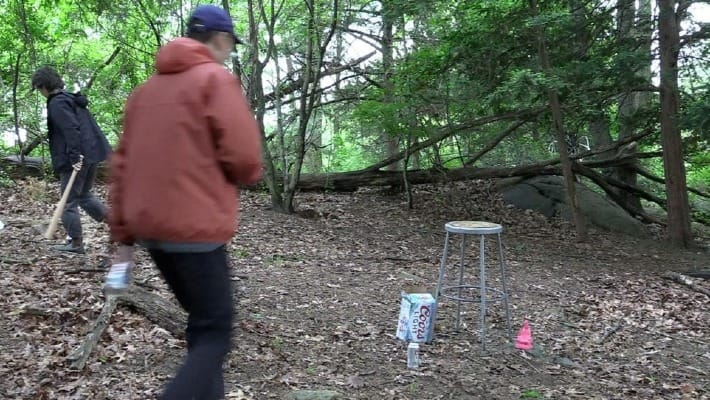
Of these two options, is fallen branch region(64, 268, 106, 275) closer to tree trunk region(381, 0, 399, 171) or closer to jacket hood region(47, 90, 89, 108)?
jacket hood region(47, 90, 89, 108)

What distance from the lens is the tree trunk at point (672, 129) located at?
9.11 meters

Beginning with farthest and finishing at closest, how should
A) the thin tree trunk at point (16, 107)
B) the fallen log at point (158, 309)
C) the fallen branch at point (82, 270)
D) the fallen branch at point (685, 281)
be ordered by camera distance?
the thin tree trunk at point (16, 107)
the fallen branch at point (685, 281)
the fallen branch at point (82, 270)
the fallen log at point (158, 309)

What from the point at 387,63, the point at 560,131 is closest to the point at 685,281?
the point at 560,131

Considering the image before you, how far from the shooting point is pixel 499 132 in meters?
11.7

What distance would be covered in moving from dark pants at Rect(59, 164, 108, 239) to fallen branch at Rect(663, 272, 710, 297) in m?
6.46

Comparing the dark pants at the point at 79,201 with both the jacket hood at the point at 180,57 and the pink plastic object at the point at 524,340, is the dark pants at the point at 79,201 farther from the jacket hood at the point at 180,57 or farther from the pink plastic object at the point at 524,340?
the pink plastic object at the point at 524,340

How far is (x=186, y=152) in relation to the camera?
241cm

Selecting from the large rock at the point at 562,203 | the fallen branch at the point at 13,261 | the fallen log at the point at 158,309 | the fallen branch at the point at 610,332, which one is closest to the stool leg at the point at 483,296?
the fallen branch at the point at 610,332

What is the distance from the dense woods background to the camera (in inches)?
360

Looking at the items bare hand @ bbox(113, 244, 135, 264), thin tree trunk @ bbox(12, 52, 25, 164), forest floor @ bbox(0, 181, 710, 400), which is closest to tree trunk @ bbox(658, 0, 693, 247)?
forest floor @ bbox(0, 181, 710, 400)

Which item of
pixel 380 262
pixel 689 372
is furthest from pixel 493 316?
pixel 380 262

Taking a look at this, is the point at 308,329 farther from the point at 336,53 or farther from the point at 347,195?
the point at 336,53

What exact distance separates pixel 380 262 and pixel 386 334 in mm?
2842

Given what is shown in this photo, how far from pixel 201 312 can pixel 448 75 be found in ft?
26.6
